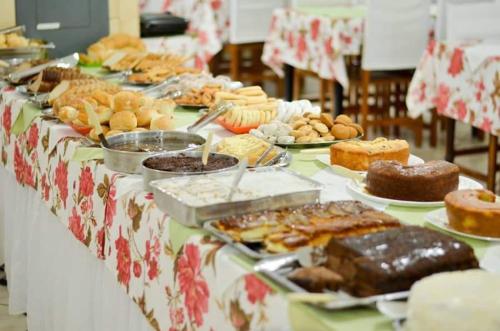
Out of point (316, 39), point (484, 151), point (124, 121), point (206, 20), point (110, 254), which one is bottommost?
point (484, 151)

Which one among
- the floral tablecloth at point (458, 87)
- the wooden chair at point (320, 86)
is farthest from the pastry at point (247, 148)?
the wooden chair at point (320, 86)

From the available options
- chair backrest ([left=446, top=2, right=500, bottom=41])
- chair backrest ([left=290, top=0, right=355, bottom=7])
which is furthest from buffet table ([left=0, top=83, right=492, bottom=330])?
chair backrest ([left=290, top=0, right=355, bottom=7])

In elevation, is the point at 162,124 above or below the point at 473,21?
below

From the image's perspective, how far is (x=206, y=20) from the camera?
214 inches

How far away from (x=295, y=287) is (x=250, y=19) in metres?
4.44

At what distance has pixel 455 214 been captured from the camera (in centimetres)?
132

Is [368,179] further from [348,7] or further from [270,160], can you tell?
[348,7]

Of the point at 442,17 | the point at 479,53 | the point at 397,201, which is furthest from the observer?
the point at 442,17

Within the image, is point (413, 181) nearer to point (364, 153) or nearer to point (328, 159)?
point (364, 153)

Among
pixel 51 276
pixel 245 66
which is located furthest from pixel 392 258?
pixel 245 66

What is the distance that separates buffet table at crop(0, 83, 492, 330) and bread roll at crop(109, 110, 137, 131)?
0.09 metres

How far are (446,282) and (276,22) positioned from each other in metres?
4.19

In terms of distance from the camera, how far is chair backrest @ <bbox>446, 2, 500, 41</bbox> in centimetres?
384

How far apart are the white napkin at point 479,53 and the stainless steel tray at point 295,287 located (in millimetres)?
2451
